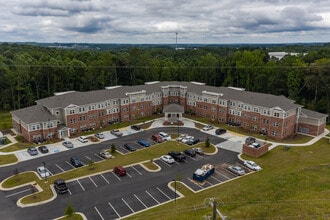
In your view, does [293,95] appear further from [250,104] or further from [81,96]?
[81,96]

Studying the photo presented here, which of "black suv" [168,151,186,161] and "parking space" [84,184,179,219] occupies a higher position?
"black suv" [168,151,186,161]

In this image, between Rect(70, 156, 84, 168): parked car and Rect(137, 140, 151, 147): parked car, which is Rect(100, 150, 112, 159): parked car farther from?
Rect(137, 140, 151, 147): parked car

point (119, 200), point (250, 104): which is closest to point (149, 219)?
point (119, 200)

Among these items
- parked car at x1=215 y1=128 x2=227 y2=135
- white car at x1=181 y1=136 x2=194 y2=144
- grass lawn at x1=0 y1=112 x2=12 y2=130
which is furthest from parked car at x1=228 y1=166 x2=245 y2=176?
grass lawn at x1=0 y1=112 x2=12 y2=130

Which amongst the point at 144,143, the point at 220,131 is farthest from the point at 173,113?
the point at 144,143

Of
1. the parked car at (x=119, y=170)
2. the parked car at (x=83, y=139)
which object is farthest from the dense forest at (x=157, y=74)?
the parked car at (x=119, y=170)

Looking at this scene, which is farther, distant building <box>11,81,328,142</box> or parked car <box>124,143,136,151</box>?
distant building <box>11,81,328,142</box>
